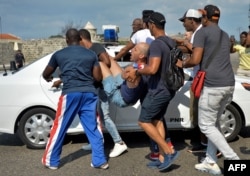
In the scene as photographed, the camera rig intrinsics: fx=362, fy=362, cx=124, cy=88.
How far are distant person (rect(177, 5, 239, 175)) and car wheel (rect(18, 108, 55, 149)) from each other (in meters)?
2.33

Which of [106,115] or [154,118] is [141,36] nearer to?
[106,115]

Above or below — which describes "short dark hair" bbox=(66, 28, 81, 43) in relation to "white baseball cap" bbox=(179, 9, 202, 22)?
below

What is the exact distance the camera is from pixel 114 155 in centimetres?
501

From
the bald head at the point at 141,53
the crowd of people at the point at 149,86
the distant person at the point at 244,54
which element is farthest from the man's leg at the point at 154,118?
the distant person at the point at 244,54

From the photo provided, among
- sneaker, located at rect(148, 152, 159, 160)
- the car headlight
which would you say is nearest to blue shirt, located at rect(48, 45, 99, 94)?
Result: sneaker, located at rect(148, 152, 159, 160)

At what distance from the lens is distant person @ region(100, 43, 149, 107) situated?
4348 mm

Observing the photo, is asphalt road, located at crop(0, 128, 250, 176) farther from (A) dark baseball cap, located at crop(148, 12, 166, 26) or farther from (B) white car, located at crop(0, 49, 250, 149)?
(A) dark baseball cap, located at crop(148, 12, 166, 26)

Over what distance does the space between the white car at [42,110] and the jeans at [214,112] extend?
1229 millimetres

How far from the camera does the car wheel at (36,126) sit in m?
5.34

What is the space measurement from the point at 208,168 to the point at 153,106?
38.7 inches

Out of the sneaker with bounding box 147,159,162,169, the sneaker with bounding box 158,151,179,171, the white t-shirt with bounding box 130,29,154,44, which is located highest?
the white t-shirt with bounding box 130,29,154,44

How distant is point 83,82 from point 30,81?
124 centimetres

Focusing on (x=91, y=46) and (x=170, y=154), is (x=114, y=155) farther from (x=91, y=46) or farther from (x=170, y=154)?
(x=91, y=46)

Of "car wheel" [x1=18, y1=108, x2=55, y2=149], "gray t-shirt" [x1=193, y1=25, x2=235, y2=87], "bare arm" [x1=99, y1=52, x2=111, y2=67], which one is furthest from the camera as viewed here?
"car wheel" [x1=18, y1=108, x2=55, y2=149]
